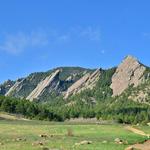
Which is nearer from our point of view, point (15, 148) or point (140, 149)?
point (15, 148)

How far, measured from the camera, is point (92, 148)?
153ft

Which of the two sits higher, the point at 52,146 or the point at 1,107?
the point at 1,107

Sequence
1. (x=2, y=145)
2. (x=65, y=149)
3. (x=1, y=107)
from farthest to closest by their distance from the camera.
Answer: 1. (x=1, y=107)
2. (x=2, y=145)
3. (x=65, y=149)

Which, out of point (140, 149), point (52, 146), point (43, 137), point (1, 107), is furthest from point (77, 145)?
point (1, 107)

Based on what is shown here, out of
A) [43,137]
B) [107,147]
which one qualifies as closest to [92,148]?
[107,147]

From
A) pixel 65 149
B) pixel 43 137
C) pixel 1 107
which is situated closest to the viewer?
pixel 65 149

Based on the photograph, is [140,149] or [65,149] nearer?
[65,149]

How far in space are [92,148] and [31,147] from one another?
18.1 ft

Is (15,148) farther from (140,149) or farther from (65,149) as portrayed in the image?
(140,149)

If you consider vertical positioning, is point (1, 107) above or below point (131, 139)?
above

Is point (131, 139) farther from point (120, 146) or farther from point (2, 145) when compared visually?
point (2, 145)

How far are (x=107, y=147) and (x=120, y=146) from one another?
269cm

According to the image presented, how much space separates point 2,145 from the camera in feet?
159

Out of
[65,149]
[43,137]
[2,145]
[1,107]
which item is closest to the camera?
[65,149]
